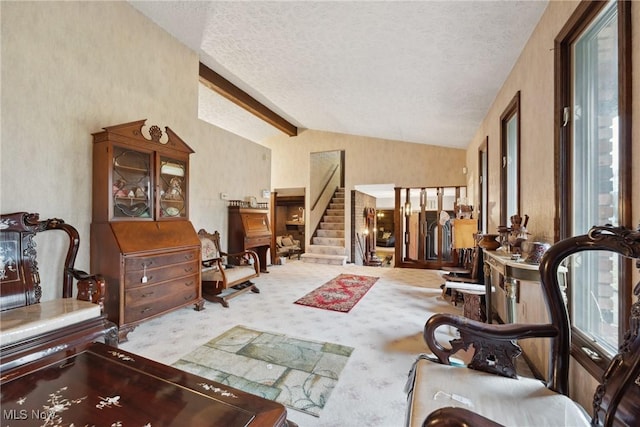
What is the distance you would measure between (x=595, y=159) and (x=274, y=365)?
2491 millimetres

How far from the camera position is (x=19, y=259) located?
207 cm

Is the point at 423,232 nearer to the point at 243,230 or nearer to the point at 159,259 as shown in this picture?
the point at 243,230

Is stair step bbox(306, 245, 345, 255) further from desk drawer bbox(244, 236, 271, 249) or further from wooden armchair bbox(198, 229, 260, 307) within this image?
wooden armchair bbox(198, 229, 260, 307)

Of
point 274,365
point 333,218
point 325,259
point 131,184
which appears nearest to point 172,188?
point 131,184

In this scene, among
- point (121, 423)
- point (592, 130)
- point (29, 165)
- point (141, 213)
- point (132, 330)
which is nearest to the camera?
point (121, 423)

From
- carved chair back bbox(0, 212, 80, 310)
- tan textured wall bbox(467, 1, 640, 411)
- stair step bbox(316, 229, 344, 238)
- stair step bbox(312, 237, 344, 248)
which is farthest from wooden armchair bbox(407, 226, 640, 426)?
stair step bbox(316, 229, 344, 238)

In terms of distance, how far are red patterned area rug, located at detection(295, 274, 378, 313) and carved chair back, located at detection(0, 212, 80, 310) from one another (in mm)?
2626

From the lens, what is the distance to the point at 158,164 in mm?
3029

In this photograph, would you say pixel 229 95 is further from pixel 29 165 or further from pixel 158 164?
pixel 29 165

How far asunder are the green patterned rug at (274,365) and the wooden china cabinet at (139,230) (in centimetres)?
87

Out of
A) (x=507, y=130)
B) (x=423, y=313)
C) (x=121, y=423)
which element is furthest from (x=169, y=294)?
(x=507, y=130)

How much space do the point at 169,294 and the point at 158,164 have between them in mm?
1499

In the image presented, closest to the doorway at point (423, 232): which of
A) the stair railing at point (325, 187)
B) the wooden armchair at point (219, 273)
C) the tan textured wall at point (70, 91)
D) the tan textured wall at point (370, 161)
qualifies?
the tan textured wall at point (370, 161)

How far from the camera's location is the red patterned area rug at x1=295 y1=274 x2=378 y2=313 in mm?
3527
